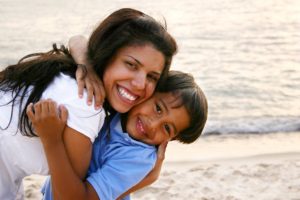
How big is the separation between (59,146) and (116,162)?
0.32 meters

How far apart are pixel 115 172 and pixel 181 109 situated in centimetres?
44

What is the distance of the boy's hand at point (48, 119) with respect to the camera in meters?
2.12

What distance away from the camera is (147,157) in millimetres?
2441

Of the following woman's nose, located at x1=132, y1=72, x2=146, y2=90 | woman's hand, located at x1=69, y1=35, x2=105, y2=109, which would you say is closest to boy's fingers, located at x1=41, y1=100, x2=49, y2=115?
woman's hand, located at x1=69, y1=35, x2=105, y2=109

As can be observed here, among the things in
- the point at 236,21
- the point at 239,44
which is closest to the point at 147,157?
the point at 239,44

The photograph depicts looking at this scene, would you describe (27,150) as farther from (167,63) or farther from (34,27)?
(34,27)

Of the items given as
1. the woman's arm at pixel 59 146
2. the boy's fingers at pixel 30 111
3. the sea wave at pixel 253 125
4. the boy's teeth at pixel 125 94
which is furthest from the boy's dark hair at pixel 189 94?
the sea wave at pixel 253 125

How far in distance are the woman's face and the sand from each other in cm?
181

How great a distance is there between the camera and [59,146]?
2.13m

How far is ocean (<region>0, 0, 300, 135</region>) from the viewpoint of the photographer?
6.53 metres

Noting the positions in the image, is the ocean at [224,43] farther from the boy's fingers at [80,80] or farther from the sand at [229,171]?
the boy's fingers at [80,80]

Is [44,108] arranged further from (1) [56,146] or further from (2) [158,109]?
(2) [158,109]

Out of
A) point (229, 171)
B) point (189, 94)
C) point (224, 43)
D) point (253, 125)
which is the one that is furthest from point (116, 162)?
point (224, 43)

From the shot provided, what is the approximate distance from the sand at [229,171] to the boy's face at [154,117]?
62.6 inches
